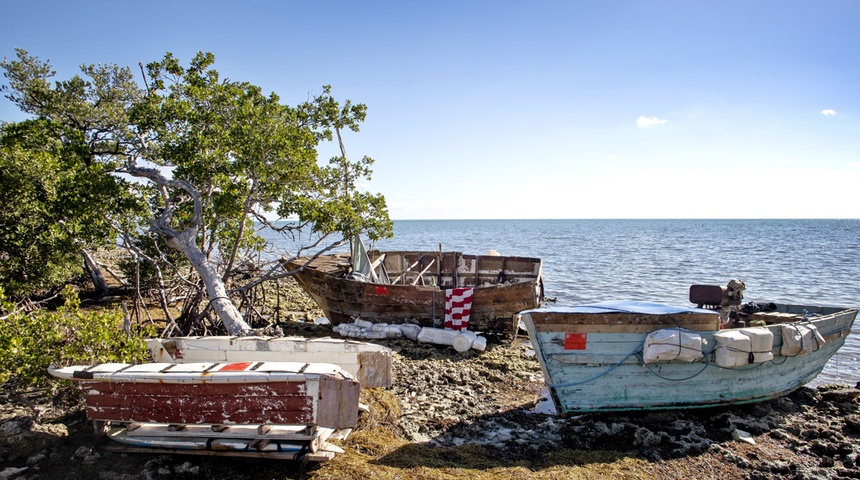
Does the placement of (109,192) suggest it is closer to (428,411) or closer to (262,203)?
(262,203)

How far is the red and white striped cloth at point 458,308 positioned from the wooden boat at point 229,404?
6325 mm

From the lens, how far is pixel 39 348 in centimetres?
588

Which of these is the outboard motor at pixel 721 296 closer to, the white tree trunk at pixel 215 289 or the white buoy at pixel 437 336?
the white buoy at pixel 437 336


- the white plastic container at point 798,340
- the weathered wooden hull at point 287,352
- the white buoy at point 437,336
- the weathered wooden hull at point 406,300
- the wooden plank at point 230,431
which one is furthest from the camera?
the weathered wooden hull at point 406,300

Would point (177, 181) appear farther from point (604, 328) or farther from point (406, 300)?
point (604, 328)

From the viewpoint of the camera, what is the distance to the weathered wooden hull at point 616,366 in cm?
711

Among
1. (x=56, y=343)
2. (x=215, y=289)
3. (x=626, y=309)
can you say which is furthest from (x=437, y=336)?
(x=56, y=343)

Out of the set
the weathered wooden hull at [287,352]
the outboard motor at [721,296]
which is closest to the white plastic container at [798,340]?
the outboard motor at [721,296]

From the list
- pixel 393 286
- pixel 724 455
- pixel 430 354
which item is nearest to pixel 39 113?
pixel 393 286

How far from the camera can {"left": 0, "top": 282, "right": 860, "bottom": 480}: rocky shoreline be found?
5.28 meters

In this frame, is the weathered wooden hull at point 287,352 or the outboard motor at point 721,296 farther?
the outboard motor at point 721,296

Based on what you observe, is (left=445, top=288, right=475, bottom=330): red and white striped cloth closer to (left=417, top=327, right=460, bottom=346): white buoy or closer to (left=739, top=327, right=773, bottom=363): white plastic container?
(left=417, top=327, right=460, bottom=346): white buoy

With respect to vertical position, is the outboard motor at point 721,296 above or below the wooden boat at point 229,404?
above

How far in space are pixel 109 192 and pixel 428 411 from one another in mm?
7126
